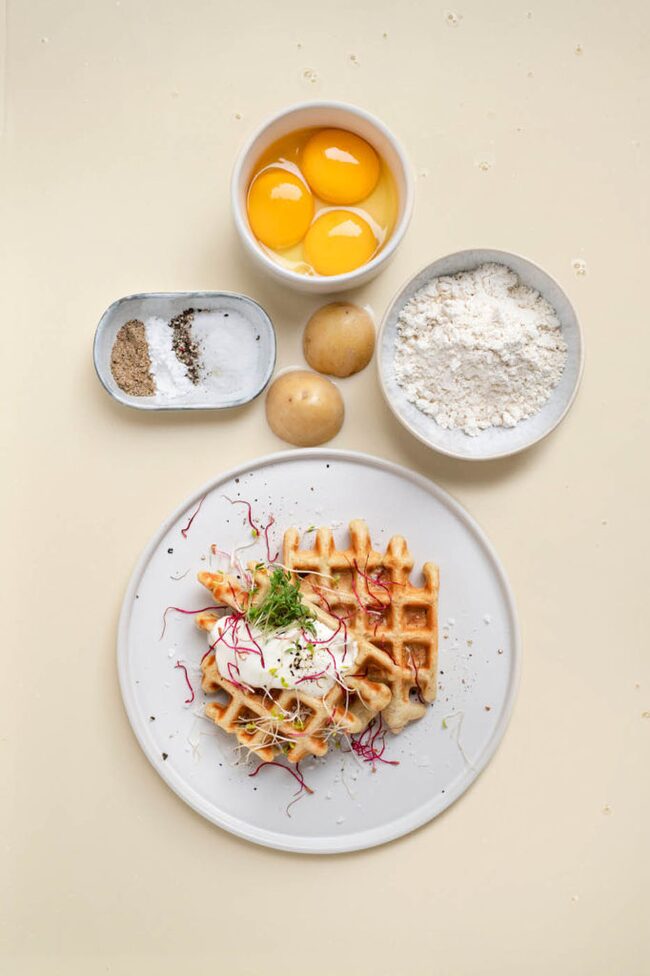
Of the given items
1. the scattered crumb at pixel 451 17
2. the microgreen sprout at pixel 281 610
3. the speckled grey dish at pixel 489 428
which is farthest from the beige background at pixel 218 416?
the microgreen sprout at pixel 281 610

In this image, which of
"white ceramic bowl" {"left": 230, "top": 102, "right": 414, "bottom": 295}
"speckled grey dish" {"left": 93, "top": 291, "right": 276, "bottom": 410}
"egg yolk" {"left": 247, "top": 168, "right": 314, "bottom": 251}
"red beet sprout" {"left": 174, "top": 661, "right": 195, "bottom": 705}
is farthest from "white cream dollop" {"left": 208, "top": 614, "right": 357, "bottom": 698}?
"egg yolk" {"left": 247, "top": 168, "right": 314, "bottom": 251}

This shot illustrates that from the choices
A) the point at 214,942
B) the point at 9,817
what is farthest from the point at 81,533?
the point at 214,942

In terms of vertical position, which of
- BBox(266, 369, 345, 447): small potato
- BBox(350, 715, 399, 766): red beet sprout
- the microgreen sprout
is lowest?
BBox(350, 715, 399, 766): red beet sprout

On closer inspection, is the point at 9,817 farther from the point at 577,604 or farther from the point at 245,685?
the point at 577,604

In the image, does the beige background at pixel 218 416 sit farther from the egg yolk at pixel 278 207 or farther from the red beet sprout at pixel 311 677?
the red beet sprout at pixel 311 677

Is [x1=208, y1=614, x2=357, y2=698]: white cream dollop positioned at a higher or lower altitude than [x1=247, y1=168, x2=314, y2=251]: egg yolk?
lower

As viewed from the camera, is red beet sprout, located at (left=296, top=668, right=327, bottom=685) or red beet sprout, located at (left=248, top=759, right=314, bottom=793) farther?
red beet sprout, located at (left=248, top=759, right=314, bottom=793)

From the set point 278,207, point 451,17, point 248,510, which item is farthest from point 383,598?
point 451,17

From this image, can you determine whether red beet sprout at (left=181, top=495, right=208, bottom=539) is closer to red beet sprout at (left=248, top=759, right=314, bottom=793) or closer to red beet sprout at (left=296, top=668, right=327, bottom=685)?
red beet sprout at (left=296, top=668, right=327, bottom=685)
